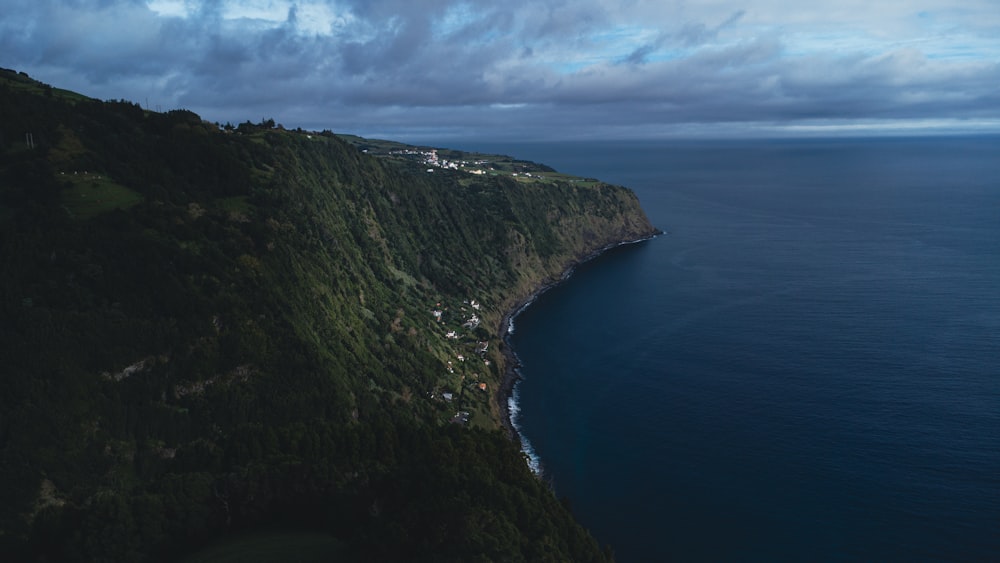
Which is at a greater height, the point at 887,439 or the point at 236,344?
the point at 236,344

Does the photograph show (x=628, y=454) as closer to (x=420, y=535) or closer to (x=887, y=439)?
(x=887, y=439)

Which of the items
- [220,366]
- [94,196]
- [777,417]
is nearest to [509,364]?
[777,417]

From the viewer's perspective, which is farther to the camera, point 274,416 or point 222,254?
point 222,254

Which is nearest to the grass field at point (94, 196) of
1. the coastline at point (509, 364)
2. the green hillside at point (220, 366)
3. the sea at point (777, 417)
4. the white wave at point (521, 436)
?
the green hillside at point (220, 366)

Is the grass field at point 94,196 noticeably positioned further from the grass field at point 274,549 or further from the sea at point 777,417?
the sea at point 777,417

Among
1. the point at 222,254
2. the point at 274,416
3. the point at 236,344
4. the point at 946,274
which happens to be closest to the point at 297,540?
the point at 274,416

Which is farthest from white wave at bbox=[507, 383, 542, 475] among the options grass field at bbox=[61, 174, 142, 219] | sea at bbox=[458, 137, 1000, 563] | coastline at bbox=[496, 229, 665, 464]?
grass field at bbox=[61, 174, 142, 219]

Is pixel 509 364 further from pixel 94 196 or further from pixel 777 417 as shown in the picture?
pixel 94 196
